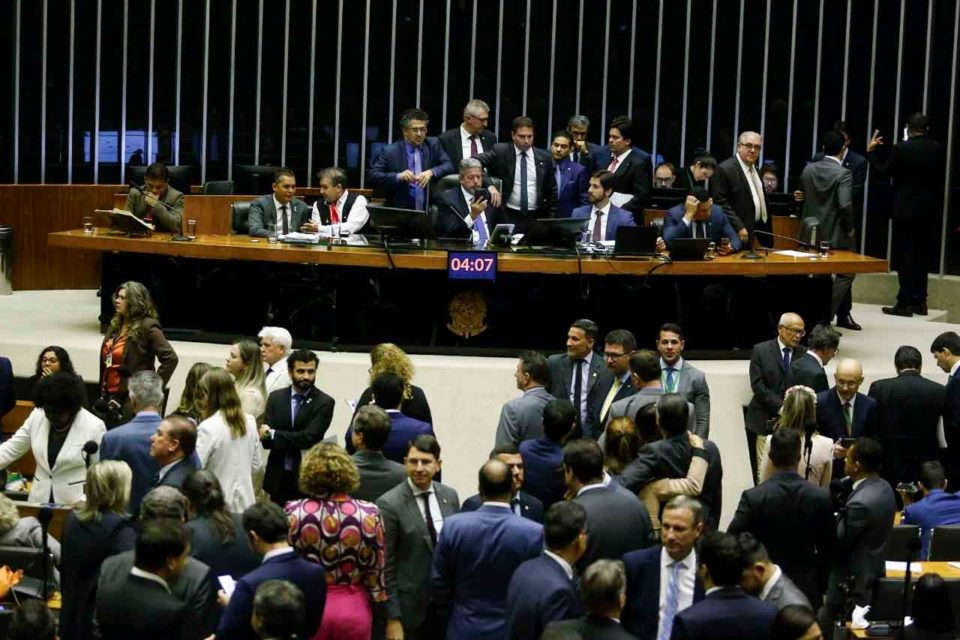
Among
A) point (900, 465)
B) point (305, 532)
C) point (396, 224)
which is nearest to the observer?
point (305, 532)

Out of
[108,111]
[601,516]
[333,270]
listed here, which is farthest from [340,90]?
[601,516]

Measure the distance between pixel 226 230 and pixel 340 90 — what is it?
3.06 meters

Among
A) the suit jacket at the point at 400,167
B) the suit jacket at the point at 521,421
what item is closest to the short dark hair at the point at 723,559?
the suit jacket at the point at 521,421

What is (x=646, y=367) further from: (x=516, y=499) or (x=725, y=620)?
(x=725, y=620)

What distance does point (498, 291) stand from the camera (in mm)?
10875

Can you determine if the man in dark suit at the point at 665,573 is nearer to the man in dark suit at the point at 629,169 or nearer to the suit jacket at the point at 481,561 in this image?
the suit jacket at the point at 481,561

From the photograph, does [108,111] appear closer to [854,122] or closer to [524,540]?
[854,122]

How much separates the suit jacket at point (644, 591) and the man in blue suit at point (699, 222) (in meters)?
5.21

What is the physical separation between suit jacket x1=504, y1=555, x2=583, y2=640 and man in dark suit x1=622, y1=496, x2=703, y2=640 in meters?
0.31

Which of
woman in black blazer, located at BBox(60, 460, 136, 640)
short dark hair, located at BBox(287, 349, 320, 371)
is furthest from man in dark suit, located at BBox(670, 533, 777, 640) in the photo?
short dark hair, located at BBox(287, 349, 320, 371)

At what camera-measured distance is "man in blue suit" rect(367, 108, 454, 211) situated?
1199 cm

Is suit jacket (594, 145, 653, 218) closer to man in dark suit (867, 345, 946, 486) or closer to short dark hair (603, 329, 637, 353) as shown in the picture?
man in dark suit (867, 345, 946, 486)

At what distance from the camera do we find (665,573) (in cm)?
570

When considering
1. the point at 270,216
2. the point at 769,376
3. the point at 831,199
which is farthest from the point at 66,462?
the point at 831,199
